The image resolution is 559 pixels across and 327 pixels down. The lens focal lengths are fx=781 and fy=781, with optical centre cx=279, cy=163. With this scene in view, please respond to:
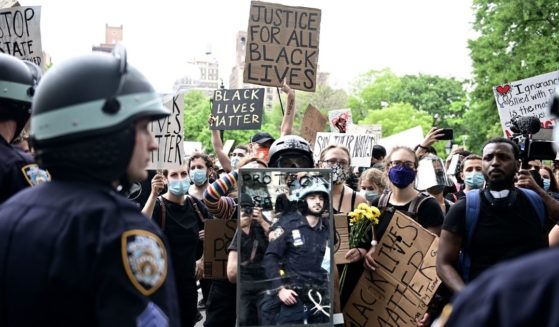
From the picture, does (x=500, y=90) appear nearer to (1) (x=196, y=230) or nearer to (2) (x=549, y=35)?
(1) (x=196, y=230)

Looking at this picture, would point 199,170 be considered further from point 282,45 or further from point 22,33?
point 22,33

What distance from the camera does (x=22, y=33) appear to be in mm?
7402

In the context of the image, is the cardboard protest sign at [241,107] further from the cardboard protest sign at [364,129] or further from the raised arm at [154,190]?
the cardboard protest sign at [364,129]

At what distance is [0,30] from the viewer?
745 centimetres

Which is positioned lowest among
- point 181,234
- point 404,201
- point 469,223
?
point 181,234

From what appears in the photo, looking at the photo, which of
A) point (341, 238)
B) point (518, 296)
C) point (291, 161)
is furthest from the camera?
point (341, 238)

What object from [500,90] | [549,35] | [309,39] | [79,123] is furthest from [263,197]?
[549,35]

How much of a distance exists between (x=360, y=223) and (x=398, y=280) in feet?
1.58

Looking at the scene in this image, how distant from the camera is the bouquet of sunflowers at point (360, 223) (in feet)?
18.3

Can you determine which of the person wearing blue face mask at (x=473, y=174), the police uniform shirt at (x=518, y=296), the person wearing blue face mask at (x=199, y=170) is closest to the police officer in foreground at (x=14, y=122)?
the police uniform shirt at (x=518, y=296)

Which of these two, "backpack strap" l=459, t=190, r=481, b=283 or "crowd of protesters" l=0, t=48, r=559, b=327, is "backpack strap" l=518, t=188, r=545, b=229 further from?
"backpack strap" l=459, t=190, r=481, b=283

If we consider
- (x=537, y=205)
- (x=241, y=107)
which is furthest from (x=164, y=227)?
(x=241, y=107)

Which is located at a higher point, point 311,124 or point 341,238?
point 311,124

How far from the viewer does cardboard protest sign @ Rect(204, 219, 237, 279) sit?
5582 mm
